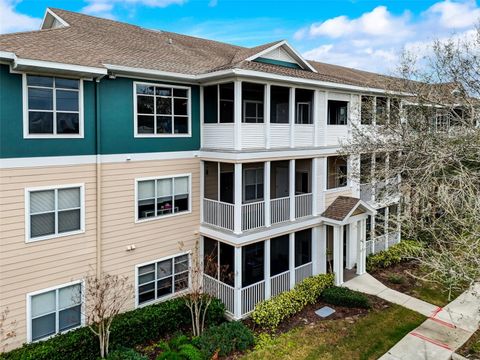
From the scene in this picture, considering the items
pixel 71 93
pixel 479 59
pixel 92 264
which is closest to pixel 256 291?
pixel 92 264

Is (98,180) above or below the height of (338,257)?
above

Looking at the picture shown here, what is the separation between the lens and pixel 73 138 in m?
Result: 10.9

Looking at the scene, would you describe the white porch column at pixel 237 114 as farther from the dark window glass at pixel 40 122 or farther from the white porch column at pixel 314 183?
the dark window glass at pixel 40 122

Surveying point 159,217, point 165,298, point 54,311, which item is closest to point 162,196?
point 159,217

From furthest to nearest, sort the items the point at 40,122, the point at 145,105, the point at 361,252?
the point at 361,252 < the point at 145,105 < the point at 40,122

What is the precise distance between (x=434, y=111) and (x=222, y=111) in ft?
29.0

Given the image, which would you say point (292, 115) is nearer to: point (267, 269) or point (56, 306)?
point (267, 269)

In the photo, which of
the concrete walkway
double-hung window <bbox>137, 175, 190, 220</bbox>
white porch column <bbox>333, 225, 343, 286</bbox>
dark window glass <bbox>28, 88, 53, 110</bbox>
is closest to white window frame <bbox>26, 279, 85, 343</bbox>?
double-hung window <bbox>137, 175, 190, 220</bbox>

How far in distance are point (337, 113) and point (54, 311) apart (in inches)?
606

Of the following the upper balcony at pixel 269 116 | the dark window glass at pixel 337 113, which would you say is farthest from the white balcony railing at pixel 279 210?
the dark window glass at pixel 337 113

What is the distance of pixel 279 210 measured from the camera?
48.4 feet

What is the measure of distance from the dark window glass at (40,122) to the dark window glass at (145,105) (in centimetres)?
292

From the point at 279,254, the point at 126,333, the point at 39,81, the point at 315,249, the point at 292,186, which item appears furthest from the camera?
the point at 279,254

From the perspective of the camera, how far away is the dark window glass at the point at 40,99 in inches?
399
